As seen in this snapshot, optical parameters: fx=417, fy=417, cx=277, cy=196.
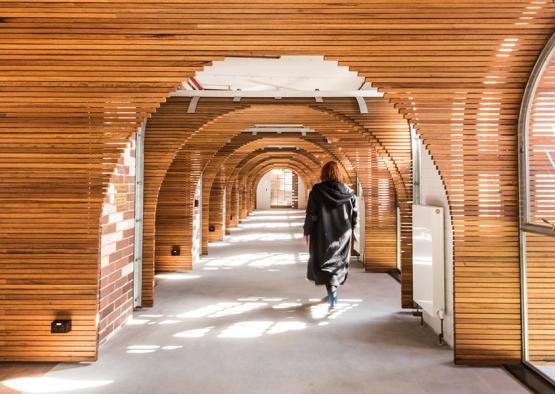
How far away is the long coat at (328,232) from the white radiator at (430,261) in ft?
2.95

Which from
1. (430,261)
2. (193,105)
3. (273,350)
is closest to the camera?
(273,350)

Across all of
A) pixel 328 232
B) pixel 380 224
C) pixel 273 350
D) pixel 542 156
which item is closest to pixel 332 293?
pixel 328 232

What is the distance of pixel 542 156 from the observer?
11.6 feet

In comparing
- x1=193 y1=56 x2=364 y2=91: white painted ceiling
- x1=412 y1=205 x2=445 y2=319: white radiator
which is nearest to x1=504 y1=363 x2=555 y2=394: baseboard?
x1=412 y1=205 x2=445 y2=319: white radiator

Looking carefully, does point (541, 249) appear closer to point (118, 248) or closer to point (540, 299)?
point (540, 299)

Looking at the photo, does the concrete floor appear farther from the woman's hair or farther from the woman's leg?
the woman's hair

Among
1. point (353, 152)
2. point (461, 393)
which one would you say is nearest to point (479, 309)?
point (461, 393)

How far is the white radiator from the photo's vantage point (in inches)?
167

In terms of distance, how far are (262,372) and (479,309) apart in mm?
1949

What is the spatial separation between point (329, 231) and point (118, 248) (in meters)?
2.51

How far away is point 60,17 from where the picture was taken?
9.30 ft

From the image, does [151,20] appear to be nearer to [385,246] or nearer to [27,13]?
[27,13]

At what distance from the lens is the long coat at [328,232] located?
5234 mm

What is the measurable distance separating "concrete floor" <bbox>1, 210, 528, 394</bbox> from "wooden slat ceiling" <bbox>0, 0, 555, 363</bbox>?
0.37 meters
